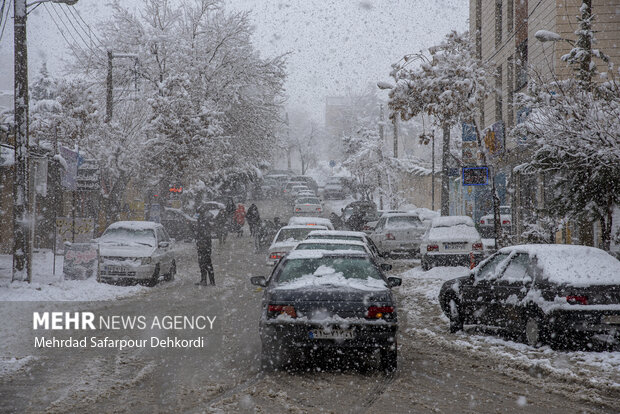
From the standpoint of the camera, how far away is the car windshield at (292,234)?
18.4m


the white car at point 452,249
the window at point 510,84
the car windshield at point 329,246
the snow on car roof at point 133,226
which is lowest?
the white car at point 452,249

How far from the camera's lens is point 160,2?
3791 centimetres

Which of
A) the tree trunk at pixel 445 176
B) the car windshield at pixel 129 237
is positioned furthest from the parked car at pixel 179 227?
the car windshield at pixel 129 237

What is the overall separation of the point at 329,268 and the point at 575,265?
3.35 m

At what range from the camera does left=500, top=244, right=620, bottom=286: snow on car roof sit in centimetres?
877

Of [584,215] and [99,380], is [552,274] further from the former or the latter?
[99,380]

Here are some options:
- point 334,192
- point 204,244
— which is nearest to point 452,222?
point 204,244

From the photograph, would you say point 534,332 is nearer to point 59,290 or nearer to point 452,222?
point 59,290

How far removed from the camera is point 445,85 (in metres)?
16.6

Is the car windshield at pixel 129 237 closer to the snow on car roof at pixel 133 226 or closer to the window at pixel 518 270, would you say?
the snow on car roof at pixel 133 226

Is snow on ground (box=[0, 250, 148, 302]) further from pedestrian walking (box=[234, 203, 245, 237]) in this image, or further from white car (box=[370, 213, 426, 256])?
pedestrian walking (box=[234, 203, 245, 237])

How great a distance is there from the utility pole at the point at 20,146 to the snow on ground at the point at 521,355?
8.36m

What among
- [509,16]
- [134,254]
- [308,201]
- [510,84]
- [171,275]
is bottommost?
[171,275]

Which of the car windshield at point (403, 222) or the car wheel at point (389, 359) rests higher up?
the car windshield at point (403, 222)
